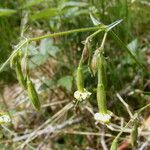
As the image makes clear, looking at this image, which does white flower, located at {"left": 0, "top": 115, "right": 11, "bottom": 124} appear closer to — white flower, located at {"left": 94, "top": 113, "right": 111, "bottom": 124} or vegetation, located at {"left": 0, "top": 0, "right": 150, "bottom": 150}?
white flower, located at {"left": 94, "top": 113, "right": 111, "bottom": 124}

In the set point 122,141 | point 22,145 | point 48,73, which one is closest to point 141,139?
point 122,141

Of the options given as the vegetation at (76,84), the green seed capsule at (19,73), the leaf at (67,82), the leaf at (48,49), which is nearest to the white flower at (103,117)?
the green seed capsule at (19,73)

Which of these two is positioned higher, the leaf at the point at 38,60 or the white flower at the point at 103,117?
the leaf at the point at 38,60

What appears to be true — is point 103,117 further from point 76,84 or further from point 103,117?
point 76,84

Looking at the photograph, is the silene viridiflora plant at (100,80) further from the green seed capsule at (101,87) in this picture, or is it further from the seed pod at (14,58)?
the seed pod at (14,58)

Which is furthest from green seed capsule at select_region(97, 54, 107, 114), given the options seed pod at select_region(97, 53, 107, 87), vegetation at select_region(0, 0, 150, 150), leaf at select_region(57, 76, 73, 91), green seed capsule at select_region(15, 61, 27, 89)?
leaf at select_region(57, 76, 73, 91)

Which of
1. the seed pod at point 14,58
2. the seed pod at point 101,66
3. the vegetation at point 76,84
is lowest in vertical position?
the vegetation at point 76,84

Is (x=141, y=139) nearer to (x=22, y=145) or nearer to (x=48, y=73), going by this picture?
(x=22, y=145)

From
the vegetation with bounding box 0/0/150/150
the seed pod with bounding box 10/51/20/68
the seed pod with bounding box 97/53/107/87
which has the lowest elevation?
the vegetation with bounding box 0/0/150/150

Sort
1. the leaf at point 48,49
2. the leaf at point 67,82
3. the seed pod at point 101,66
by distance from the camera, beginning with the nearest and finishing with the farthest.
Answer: the seed pod at point 101,66 < the leaf at point 67,82 < the leaf at point 48,49

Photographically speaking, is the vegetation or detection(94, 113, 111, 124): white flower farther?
the vegetation

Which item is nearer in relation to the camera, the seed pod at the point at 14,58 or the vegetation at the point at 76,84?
the seed pod at the point at 14,58
